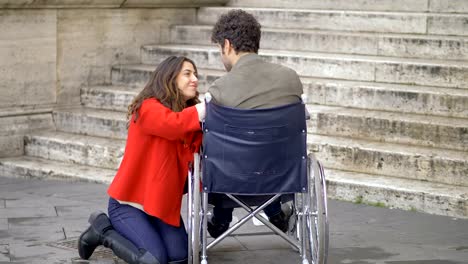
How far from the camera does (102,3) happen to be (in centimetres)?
1023

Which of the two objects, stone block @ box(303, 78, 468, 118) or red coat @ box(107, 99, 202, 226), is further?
stone block @ box(303, 78, 468, 118)

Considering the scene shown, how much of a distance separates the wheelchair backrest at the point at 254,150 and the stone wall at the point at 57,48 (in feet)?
14.6

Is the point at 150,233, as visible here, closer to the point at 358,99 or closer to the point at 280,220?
the point at 280,220

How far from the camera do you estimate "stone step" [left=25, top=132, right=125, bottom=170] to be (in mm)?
9055

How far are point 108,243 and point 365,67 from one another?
4.02 m

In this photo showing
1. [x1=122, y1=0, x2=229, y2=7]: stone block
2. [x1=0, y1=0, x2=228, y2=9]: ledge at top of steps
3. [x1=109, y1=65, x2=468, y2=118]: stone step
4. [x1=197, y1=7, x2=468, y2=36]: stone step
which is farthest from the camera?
[x1=122, y1=0, x2=229, y2=7]: stone block

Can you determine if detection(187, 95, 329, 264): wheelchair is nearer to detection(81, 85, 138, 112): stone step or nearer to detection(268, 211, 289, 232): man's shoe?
detection(268, 211, 289, 232): man's shoe

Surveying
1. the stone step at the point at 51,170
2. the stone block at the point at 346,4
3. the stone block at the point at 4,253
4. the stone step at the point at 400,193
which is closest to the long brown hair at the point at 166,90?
the stone block at the point at 4,253

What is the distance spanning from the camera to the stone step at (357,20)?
381 inches

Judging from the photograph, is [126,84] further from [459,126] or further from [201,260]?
[201,260]

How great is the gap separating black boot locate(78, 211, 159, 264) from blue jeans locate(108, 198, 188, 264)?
0.04 meters

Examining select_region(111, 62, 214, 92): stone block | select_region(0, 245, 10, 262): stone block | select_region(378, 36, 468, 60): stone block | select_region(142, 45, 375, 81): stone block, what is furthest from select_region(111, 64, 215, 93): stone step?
select_region(0, 245, 10, 262): stone block

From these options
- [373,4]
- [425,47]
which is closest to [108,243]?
[425,47]

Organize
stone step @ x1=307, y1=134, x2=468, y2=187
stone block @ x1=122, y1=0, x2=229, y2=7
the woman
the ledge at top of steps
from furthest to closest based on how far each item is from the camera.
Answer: stone block @ x1=122, y1=0, x2=229, y2=7
the ledge at top of steps
stone step @ x1=307, y1=134, x2=468, y2=187
the woman
